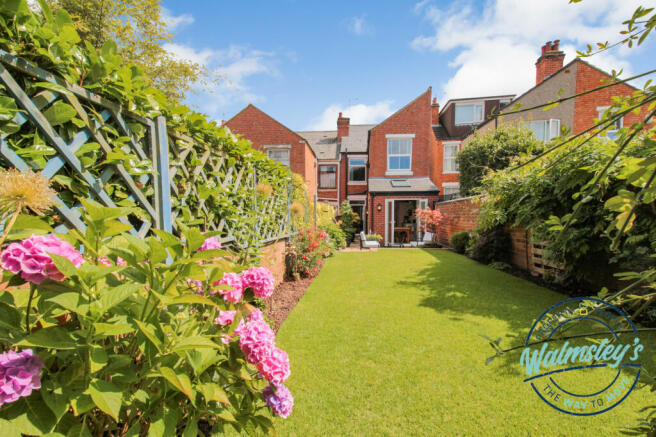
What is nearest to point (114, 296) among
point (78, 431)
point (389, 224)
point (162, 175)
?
point (78, 431)

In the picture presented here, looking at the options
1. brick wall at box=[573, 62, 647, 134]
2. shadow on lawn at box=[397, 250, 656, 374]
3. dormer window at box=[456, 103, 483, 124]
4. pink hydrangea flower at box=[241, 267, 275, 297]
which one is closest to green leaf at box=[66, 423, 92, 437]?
pink hydrangea flower at box=[241, 267, 275, 297]

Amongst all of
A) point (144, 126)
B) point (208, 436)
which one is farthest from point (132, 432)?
point (144, 126)

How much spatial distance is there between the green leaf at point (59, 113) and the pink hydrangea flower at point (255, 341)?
127cm

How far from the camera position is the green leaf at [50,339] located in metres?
0.64

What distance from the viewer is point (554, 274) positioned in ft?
16.5

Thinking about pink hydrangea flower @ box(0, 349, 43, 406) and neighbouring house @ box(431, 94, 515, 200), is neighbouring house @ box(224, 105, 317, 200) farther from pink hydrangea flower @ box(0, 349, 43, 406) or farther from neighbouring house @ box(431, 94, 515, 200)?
pink hydrangea flower @ box(0, 349, 43, 406)

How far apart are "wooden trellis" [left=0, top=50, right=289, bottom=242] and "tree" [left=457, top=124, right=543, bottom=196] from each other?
11.8 meters

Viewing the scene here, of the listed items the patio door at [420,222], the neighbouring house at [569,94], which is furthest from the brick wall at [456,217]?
the neighbouring house at [569,94]

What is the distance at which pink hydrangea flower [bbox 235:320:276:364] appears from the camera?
3.67ft

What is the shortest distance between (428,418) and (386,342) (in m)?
1.13

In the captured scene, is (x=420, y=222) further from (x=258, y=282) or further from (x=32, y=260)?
(x=32, y=260)

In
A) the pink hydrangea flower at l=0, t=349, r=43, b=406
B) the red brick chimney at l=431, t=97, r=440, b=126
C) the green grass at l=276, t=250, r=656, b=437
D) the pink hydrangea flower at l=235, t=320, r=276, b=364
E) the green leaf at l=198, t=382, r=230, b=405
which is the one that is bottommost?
the green grass at l=276, t=250, r=656, b=437

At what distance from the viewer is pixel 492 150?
12008mm

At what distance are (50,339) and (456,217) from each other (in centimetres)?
1179
